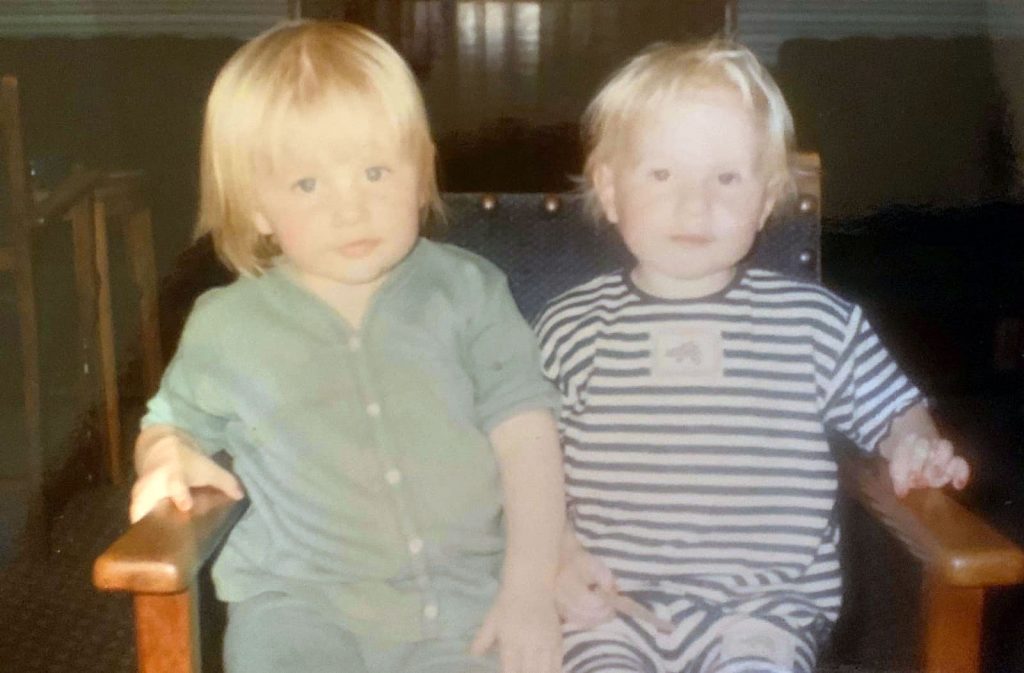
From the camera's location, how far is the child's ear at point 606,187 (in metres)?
0.88

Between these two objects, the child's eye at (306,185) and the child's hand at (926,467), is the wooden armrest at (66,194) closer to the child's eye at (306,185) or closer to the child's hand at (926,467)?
the child's eye at (306,185)

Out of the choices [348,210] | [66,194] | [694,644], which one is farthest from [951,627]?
[66,194]

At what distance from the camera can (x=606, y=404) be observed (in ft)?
2.83

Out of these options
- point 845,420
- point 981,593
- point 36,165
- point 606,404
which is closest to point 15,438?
point 36,165

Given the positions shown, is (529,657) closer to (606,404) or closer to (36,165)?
A: (606,404)

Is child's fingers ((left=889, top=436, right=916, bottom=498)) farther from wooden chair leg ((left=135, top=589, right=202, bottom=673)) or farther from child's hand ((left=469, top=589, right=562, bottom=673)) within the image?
wooden chair leg ((left=135, top=589, right=202, bottom=673))

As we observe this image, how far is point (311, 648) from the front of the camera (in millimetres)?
771

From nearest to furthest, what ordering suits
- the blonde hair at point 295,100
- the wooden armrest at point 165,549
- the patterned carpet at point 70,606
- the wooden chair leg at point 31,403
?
the wooden armrest at point 165,549
the blonde hair at point 295,100
the patterned carpet at point 70,606
the wooden chair leg at point 31,403

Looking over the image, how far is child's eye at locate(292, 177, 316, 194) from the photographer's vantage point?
0.79m

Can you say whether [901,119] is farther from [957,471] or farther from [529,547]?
[529,547]

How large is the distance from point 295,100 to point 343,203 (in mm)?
76

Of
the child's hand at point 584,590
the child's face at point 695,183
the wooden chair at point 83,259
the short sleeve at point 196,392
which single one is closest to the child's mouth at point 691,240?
the child's face at point 695,183

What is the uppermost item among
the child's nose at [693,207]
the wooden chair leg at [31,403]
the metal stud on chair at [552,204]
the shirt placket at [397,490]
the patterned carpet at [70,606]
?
the child's nose at [693,207]

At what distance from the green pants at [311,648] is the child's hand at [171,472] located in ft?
0.28
